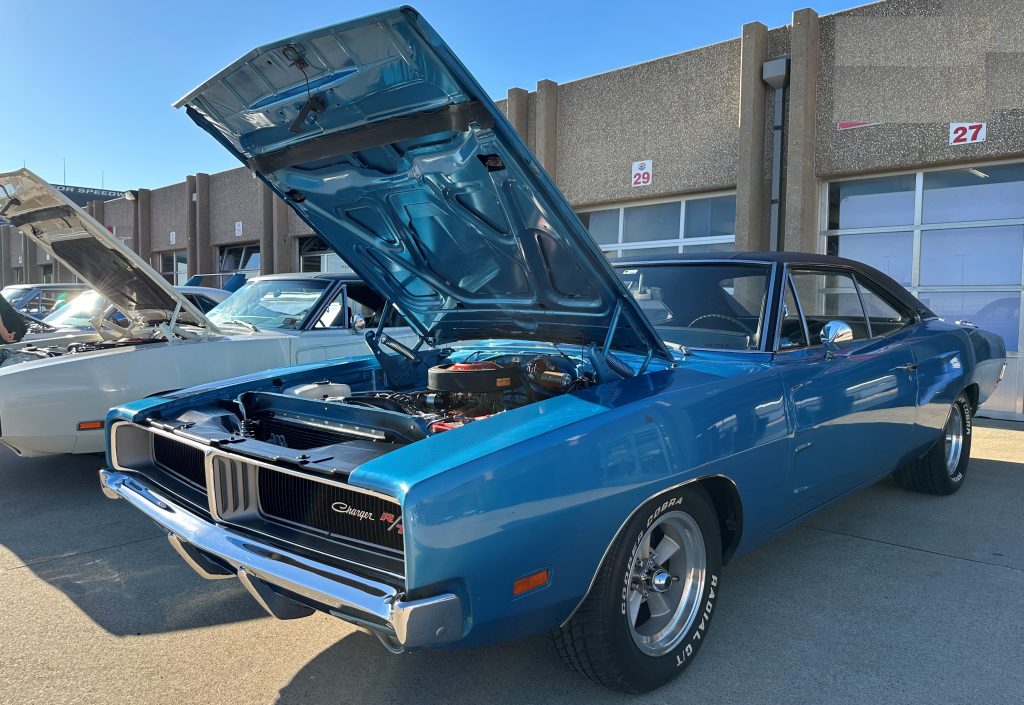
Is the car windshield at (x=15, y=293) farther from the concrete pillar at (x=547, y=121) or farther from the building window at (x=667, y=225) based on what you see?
the building window at (x=667, y=225)

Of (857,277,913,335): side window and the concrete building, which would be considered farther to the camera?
the concrete building

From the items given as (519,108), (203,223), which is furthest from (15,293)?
(203,223)

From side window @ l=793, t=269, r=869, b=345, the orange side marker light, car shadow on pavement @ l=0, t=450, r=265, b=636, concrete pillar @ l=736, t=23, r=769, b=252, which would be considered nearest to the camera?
the orange side marker light

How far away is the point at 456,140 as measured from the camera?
249cm

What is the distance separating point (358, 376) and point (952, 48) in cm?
780

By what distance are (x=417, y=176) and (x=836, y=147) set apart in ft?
24.9

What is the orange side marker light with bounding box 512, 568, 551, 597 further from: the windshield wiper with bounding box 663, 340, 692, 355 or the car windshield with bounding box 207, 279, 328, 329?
the car windshield with bounding box 207, 279, 328, 329

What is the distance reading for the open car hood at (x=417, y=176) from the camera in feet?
7.60

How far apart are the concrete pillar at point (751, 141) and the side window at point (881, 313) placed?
5010 millimetres

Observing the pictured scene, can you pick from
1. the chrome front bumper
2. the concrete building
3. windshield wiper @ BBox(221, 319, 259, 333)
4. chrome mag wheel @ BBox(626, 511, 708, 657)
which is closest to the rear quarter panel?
chrome mag wheel @ BBox(626, 511, 708, 657)

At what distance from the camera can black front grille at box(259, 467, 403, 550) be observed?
2098 mm

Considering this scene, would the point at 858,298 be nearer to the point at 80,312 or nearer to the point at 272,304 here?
the point at 272,304

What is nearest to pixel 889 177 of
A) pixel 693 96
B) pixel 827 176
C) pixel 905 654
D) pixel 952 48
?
pixel 827 176

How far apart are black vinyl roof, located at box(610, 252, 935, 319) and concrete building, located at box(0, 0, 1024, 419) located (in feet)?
14.8
